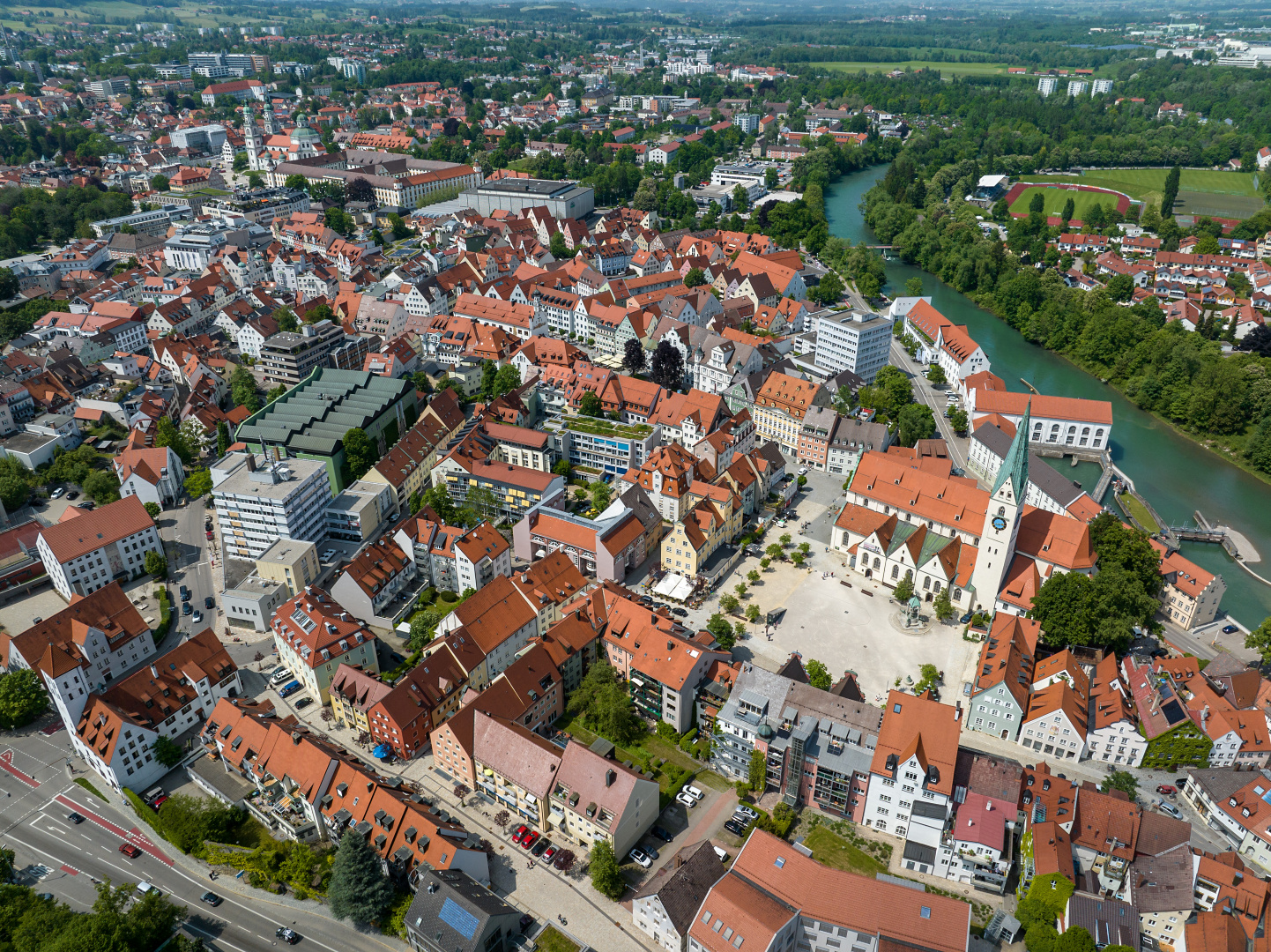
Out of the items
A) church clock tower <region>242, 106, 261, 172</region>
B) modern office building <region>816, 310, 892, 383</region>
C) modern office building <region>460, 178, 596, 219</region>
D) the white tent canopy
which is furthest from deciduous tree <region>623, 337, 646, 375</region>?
church clock tower <region>242, 106, 261, 172</region>

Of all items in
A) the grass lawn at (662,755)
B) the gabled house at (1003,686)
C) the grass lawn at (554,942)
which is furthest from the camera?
the gabled house at (1003,686)

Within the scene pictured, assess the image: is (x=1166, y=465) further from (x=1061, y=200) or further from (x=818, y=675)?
(x=1061, y=200)

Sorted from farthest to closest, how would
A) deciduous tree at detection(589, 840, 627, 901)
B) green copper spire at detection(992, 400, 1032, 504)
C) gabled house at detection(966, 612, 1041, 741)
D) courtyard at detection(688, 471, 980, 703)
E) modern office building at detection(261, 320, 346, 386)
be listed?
modern office building at detection(261, 320, 346, 386), courtyard at detection(688, 471, 980, 703), green copper spire at detection(992, 400, 1032, 504), gabled house at detection(966, 612, 1041, 741), deciduous tree at detection(589, 840, 627, 901)

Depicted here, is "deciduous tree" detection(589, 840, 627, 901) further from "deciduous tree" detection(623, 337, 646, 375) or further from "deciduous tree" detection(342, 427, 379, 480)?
"deciduous tree" detection(623, 337, 646, 375)

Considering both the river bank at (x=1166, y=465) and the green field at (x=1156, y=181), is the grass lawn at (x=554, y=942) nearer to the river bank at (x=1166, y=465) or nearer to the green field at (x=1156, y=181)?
the river bank at (x=1166, y=465)

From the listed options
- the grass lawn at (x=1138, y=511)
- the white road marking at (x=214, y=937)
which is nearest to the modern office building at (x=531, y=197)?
the grass lawn at (x=1138, y=511)

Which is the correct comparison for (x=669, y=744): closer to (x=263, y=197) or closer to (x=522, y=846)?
(x=522, y=846)

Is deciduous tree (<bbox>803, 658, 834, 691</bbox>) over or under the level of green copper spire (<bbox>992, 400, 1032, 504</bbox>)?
under
